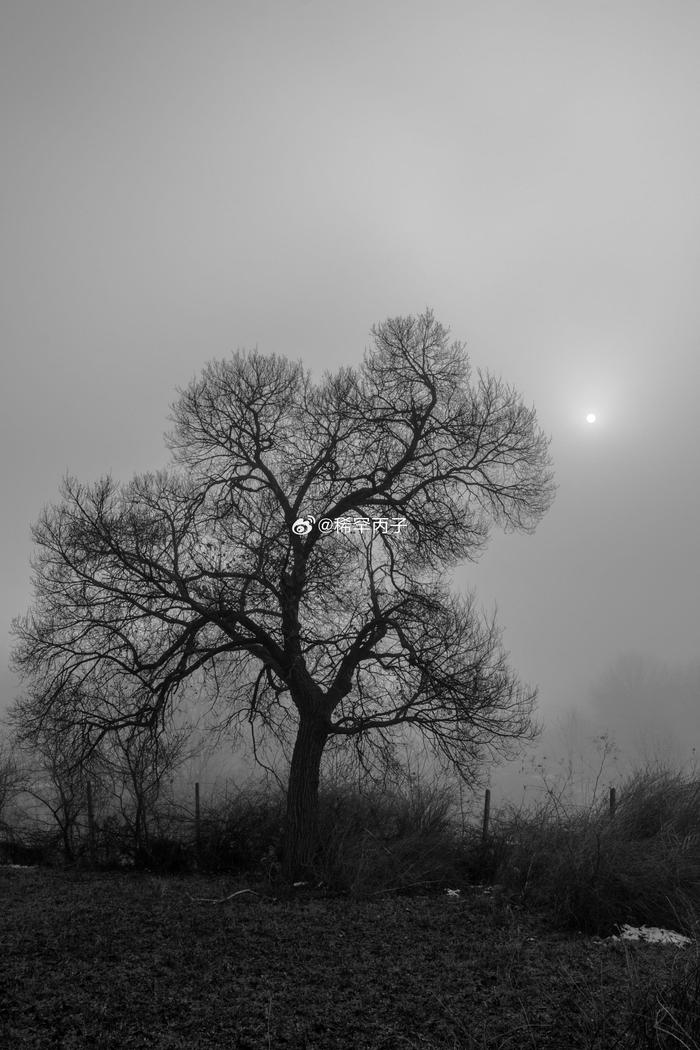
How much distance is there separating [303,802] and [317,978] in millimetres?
6464

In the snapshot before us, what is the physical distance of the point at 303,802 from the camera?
42.8 ft

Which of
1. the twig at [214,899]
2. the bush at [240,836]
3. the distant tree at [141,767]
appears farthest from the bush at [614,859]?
the distant tree at [141,767]

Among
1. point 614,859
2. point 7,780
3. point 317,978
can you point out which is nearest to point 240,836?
point 614,859

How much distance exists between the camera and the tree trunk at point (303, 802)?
1268 cm

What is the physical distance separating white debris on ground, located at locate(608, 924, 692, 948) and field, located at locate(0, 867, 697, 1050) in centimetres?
42

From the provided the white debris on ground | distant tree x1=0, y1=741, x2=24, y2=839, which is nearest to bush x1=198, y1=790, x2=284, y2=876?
distant tree x1=0, y1=741, x2=24, y2=839

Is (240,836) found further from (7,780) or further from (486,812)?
(7,780)

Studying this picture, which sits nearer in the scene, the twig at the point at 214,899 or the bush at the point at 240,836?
the twig at the point at 214,899

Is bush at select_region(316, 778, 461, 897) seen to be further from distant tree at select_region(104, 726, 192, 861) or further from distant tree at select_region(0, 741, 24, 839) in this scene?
distant tree at select_region(0, 741, 24, 839)

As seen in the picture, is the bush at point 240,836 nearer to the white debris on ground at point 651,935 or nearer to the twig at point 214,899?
the twig at point 214,899

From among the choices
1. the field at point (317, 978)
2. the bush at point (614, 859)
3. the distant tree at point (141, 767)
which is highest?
the distant tree at point (141, 767)

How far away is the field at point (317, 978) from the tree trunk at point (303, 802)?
2.34m

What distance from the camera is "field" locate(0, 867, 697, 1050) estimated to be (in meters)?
5.17

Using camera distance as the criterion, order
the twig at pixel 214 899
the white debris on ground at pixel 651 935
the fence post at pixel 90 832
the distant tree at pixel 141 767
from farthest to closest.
Answer: the fence post at pixel 90 832
the distant tree at pixel 141 767
the twig at pixel 214 899
the white debris on ground at pixel 651 935
